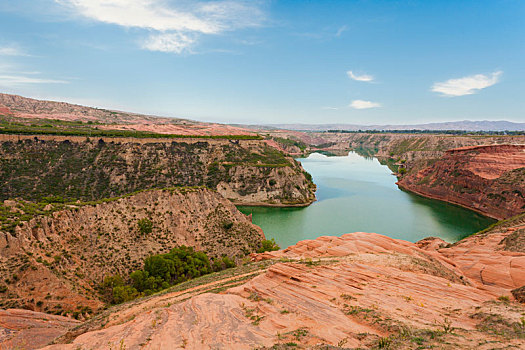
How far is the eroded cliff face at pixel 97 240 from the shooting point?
20547 millimetres

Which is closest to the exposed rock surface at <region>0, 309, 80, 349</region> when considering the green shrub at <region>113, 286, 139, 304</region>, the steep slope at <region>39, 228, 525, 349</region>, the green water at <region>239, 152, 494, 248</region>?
the steep slope at <region>39, 228, 525, 349</region>

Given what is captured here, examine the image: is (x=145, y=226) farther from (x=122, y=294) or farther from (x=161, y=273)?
(x=122, y=294)

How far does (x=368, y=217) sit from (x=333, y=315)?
161ft

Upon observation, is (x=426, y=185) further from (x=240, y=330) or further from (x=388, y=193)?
(x=240, y=330)

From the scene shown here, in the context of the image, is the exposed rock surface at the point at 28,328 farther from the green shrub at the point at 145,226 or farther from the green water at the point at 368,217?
the green water at the point at 368,217

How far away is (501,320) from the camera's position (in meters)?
10.7

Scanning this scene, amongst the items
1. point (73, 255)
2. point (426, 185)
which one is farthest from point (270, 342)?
point (426, 185)

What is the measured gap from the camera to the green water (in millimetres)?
49094

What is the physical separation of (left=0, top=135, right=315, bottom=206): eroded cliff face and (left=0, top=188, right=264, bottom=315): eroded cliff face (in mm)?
30167

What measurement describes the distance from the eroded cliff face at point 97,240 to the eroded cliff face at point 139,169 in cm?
3017

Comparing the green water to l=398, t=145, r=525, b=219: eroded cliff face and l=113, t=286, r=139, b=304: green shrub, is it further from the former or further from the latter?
l=113, t=286, r=139, b=304: green shrub

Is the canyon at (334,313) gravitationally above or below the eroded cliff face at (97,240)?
above

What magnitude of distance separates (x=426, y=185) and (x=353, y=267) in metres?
75.7

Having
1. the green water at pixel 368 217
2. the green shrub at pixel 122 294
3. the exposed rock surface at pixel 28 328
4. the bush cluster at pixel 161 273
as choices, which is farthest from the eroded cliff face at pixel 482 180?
the exposed rock surface at pixel 28 328
